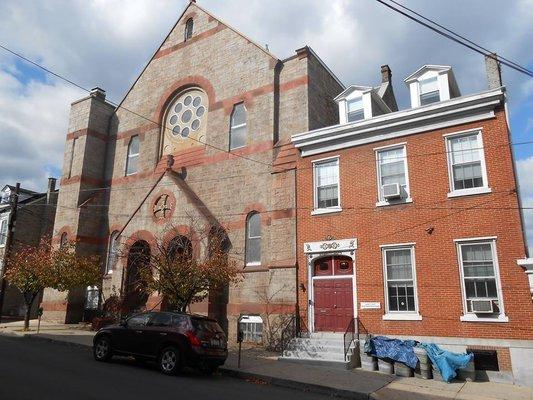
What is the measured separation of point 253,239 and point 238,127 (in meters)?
5.98

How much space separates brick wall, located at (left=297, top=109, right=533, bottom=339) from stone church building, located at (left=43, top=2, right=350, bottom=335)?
8.89 feet

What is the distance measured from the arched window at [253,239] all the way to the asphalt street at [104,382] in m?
7.21

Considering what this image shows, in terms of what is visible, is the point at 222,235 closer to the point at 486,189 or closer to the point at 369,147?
the point at 369,147

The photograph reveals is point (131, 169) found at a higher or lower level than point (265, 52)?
lower

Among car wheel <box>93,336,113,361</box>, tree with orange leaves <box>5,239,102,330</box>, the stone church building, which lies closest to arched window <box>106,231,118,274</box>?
the stone church building

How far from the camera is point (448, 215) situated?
49.1ft

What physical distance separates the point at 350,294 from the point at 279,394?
640cm

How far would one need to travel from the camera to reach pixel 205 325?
13.0m

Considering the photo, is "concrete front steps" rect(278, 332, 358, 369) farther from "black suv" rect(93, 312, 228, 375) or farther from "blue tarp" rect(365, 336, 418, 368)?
"black suv" rect(93, 312, 228, 375)

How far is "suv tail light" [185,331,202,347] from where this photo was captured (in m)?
12.2

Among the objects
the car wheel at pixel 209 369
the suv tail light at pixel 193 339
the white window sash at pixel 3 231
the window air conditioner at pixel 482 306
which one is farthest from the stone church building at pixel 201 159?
the white window sash at pixel 3 231

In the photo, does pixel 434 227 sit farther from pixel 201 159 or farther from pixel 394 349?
pixel 201 159

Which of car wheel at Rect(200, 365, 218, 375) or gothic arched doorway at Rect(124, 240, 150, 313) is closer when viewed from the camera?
car wheel at Rect(200, 365, 218, 375)

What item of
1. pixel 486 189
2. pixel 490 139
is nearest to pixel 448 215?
pixel 486 189
